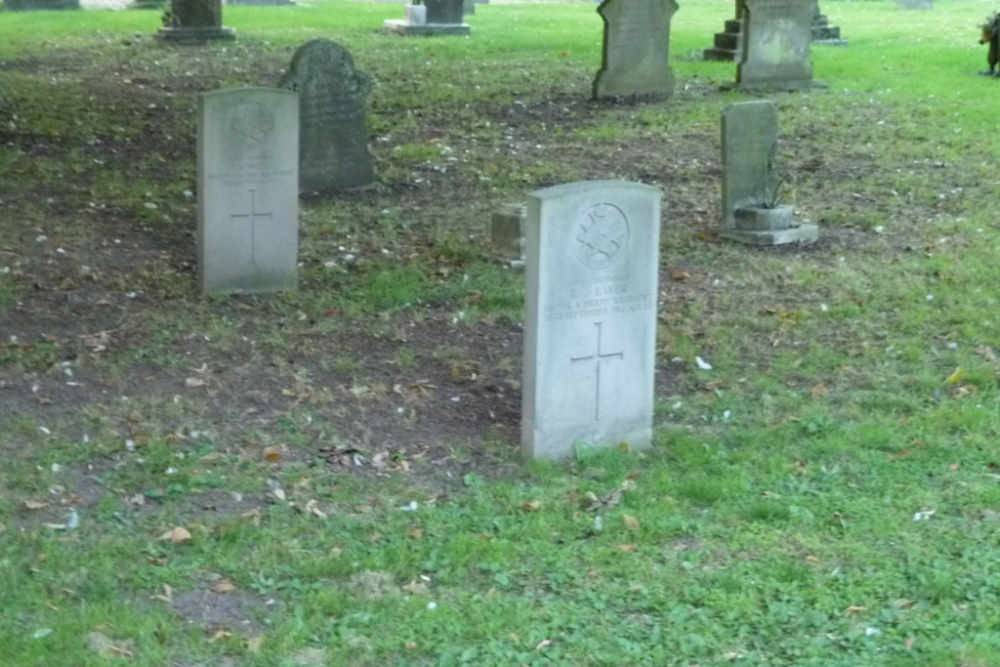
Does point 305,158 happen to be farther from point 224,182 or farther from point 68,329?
point 68,329

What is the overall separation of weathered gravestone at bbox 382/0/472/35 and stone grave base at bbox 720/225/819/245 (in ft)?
44.2

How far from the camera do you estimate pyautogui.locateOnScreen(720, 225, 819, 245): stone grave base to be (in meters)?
10.7

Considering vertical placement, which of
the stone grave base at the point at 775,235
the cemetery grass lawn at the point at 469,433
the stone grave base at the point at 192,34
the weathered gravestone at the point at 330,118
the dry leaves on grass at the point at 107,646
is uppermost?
the stone grave base at the point at 192,34

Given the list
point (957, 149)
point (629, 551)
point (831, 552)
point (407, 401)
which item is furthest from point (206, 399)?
point (957, 149)

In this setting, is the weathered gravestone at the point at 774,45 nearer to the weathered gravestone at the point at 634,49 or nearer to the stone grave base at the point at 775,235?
the weathered gravestone at the point at 634,49

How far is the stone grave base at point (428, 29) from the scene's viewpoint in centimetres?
2347

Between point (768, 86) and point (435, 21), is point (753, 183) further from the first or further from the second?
point (435, 21)

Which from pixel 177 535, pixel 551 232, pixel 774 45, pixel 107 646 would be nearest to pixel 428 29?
pixel 774 45

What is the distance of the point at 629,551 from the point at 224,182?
4.37 metres

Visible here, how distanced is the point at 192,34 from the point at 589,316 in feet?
53.5

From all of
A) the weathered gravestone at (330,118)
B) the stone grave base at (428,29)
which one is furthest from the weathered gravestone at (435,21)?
the weathered gravestone at (330,118)

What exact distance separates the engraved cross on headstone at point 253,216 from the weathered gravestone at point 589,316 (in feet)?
10.2

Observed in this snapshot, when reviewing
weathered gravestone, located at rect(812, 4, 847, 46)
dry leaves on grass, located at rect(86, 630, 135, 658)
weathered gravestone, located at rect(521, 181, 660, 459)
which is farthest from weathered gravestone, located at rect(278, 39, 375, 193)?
weathered gravestone, located at rect(812, 4, 847, 46)

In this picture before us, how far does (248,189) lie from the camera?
9.20 meters
